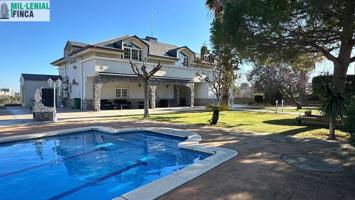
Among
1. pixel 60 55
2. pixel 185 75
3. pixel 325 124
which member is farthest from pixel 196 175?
pixel 60 55

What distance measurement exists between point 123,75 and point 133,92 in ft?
17.8

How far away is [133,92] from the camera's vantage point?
33344 mm

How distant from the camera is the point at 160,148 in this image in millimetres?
11016

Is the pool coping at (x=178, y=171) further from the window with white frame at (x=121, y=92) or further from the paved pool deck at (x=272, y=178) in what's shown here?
the window with white frame at (x=121, y=92)

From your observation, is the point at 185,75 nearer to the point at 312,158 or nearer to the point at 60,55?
the point at 60,55

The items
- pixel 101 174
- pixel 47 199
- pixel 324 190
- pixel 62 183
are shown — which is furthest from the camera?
pixel 101 174

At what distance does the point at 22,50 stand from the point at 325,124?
3284 cm

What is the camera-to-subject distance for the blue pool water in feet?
21.5

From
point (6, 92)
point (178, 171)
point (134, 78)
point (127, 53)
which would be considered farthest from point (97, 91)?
point (6, 92)

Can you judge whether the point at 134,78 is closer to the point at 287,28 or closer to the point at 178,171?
the point at 287,28

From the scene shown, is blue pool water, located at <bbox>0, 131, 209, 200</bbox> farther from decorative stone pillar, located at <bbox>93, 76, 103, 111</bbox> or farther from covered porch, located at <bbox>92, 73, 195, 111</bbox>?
covered porch, located at <bbox>92, 73, 195, 111</bbox>

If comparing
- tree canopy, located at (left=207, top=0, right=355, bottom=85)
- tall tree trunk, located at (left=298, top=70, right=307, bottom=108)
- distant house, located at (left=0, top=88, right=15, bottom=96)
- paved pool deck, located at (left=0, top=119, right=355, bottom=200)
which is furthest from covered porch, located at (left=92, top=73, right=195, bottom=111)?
distant house, located at (left=0, top=88, right=15, bottom=96)

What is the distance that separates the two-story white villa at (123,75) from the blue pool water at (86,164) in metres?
15.3

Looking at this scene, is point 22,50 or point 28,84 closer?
point 22,50
